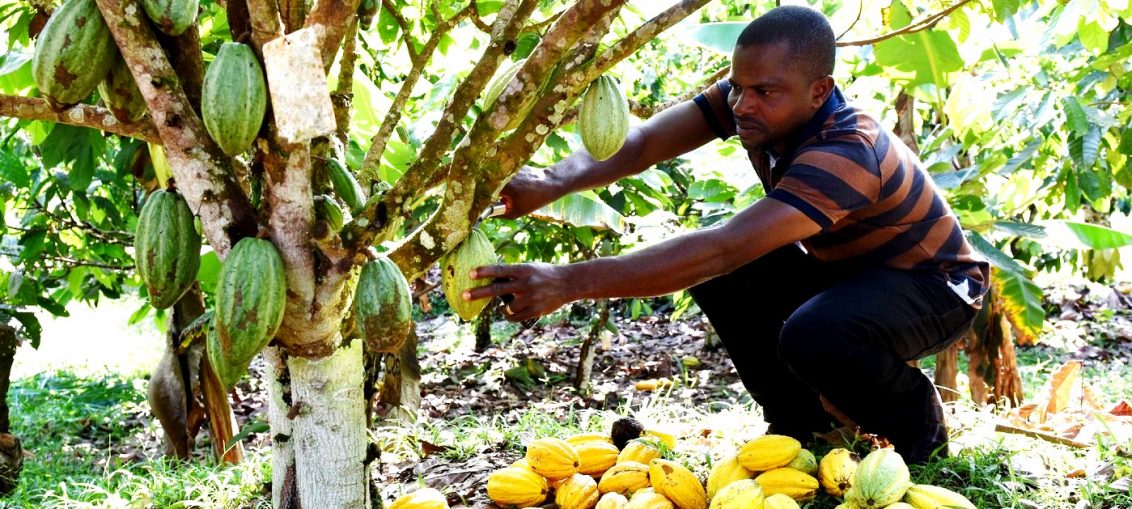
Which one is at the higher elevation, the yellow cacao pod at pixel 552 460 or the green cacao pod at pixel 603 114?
the green cacao pod at pixel 603 114

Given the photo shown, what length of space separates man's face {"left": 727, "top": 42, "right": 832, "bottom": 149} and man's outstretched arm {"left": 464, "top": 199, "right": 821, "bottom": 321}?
38cm

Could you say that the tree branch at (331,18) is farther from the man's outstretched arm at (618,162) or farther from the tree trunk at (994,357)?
the tree trunk at (994,357)

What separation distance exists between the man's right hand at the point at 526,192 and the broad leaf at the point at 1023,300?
2382mm

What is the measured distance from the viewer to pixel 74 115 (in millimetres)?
1554

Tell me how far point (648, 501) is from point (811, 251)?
99 cm

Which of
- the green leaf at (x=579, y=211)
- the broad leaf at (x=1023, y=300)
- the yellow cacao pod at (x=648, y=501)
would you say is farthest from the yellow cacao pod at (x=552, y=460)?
the broad leaf at (x=1023, y=300)

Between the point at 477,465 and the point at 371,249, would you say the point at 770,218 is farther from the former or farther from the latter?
the point at 477,465

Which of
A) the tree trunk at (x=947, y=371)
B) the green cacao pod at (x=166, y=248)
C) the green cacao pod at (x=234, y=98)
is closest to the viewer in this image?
the green cacao pod at (x=234, y=98)

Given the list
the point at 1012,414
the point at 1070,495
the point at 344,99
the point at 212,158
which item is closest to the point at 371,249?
the point at 212,158

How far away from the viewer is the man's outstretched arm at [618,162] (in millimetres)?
2217

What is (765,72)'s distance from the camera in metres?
2.25

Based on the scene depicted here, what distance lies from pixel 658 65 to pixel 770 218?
7.50 m

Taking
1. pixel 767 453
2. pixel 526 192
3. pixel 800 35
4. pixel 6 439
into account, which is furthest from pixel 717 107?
pixel 6 439

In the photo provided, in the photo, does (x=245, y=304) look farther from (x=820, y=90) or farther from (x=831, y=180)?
(x=820, y=90)
